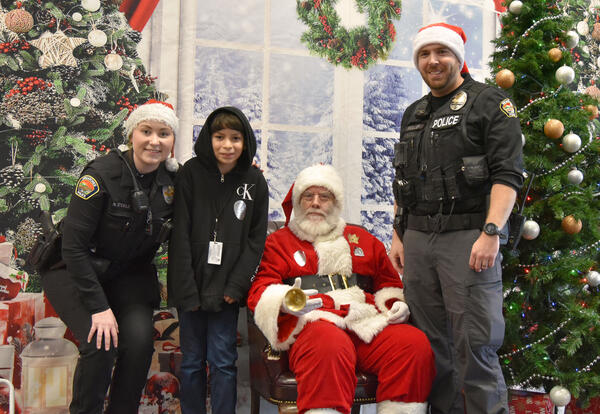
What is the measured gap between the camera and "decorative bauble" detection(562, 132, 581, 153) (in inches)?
104

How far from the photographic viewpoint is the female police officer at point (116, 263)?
222 centimetres

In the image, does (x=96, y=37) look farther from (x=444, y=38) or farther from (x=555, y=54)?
(x=555, y=54)

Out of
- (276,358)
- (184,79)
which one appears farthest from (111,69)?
(276,358)

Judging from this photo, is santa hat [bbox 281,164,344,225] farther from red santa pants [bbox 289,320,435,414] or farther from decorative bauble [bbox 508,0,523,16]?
decorative bauble [bbox 508,0,523,16]

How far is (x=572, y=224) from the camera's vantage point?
2.61 m

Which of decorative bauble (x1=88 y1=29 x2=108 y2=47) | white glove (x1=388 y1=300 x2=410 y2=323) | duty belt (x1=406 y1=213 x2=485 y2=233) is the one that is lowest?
white glove (x1=388 y1=300 x2=410 y2=323)

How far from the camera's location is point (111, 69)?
10.2 feet

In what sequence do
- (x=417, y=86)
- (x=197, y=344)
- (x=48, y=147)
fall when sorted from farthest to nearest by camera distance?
(x=417, y=86) < (x=48, y=147) < (x=197, y=344)

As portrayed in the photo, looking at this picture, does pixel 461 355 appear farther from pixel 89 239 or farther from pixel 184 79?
pixel 184 79

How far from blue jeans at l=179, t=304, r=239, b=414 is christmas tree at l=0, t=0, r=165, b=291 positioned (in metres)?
1.22

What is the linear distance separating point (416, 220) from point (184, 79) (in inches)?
72.1

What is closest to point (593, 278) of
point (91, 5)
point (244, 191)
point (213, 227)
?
point (244, 191)

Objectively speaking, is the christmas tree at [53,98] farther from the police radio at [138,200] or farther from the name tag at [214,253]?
the name tag at [214,253]

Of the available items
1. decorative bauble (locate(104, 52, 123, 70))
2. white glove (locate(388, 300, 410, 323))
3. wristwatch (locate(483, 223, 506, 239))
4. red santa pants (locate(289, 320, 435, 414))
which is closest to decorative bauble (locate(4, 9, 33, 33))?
decorative bauble (locate(104, 52, 123, 70))
